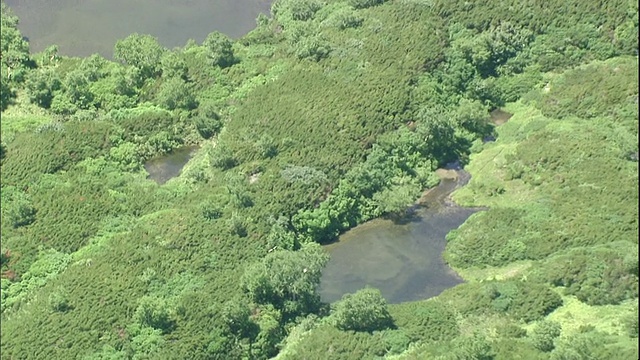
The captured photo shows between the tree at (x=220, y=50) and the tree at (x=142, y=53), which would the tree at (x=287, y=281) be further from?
the tree at (x=142, y=53)

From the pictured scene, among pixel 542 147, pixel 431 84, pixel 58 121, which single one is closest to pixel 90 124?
pixel 58 121

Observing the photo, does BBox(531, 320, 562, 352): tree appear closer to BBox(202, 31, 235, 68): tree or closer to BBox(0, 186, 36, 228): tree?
BBox(0, 186, 36, 228): tree

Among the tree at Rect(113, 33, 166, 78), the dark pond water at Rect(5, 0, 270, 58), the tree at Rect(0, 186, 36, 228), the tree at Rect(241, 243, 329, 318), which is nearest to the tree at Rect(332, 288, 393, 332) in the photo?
the tree at Rect(241, 243, 329, 318)

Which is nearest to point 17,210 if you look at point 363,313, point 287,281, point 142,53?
point 287,281

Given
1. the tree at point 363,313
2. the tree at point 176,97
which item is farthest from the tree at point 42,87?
Result: the tree at point 363,313

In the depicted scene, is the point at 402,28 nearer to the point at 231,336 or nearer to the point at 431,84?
the point at 431,84

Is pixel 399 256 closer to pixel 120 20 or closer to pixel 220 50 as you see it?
pixel 220 50
